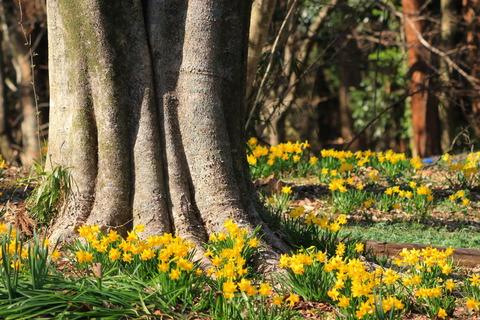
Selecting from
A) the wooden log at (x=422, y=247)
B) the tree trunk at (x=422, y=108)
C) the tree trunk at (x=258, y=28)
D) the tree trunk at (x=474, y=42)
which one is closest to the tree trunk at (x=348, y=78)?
the tree trunk at (x=422, y=108)

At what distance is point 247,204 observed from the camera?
4.62 m

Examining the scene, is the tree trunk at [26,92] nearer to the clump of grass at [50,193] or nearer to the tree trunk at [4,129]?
the tree trunk at [4,129]

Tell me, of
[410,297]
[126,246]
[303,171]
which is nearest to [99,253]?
[126,246]

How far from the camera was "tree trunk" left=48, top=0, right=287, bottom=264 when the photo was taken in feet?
14.5

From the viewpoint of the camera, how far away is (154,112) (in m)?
4.48

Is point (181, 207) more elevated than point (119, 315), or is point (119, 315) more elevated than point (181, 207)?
point (181, 207)

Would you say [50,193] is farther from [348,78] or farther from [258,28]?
[348,78]

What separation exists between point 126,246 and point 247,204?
3.55ft

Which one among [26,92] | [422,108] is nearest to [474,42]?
[422,108]

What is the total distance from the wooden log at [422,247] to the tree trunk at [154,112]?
1014mm

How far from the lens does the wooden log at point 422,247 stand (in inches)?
194

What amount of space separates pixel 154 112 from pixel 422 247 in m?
2.24

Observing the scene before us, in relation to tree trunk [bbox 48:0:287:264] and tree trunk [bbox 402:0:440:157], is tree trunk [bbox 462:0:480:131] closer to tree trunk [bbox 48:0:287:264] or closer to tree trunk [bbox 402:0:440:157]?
tree trunk [bbox 402:0:440:157]

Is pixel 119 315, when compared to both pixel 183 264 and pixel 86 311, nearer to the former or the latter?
pixel 86 311
